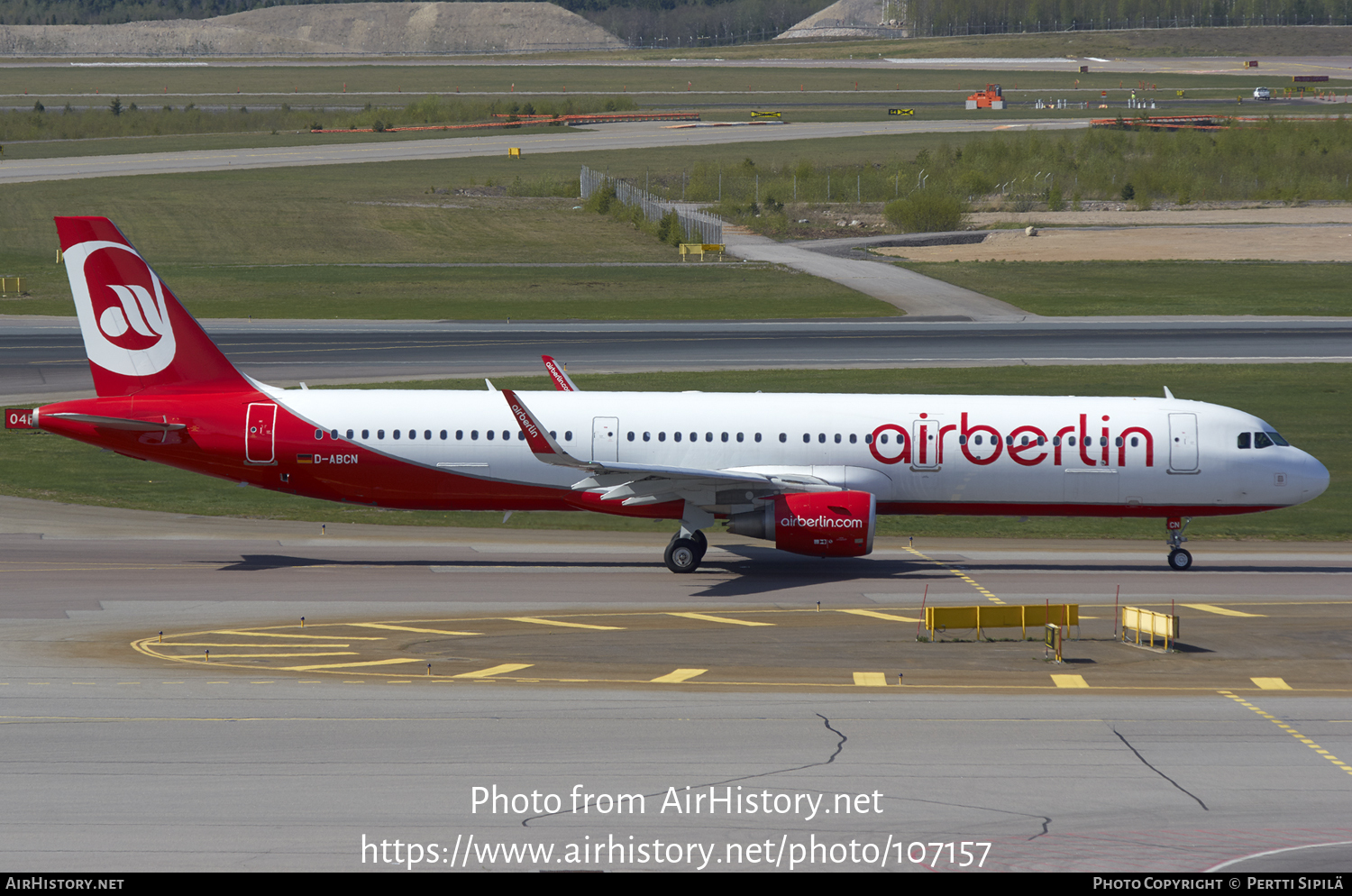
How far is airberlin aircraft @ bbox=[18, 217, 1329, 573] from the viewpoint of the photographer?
3519 centimetres

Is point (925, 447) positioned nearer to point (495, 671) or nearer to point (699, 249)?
point (495, 671)

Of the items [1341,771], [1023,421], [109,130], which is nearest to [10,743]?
[1341,771]

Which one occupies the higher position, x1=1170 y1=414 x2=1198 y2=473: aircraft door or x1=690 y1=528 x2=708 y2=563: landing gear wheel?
x1=1170 y1=414 x2=1198 y2=473: aircraft door

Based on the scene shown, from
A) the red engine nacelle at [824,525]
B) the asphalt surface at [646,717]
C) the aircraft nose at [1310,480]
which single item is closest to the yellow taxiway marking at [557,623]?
the asphalt surface at [646,717]

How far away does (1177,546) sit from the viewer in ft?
117

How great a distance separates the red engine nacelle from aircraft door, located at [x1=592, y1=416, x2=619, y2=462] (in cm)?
456

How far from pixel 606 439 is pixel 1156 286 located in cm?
6156

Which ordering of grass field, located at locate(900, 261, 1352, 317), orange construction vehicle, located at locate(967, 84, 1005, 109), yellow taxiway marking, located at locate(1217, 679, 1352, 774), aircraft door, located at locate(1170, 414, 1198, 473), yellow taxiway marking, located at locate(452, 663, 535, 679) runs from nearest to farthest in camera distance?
yellow taxiway marking, located at locate(1217, 679, 1352, 774) → yellow taxiway marking, located at locate(452, 663, 535, 679) → aircraft door, located at locate(1170, 414, 1198, 473) → grass field, located at locate(900, 261, 1352, 317) → orange construction vehicle, located at locate(967, 84, 1005, 109)

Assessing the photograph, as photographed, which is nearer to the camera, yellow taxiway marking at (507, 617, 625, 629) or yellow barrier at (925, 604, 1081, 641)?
yellow barrier at (925, 604, 1081, 641)

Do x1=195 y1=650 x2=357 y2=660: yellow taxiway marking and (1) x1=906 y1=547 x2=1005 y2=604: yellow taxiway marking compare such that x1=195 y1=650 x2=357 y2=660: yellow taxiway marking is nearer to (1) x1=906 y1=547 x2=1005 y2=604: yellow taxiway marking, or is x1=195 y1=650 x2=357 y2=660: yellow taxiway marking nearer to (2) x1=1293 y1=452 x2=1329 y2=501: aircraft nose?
(1) x1=906 y1=547 x2=1005 y2=604: yellow taxiway marking

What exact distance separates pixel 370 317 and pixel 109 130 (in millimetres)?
96760

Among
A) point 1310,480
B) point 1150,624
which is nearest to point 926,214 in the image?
point 1310,480

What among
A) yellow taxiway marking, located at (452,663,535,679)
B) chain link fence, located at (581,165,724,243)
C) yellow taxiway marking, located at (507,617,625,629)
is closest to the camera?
yellow taxiway marking, located at (452,663,535,679)

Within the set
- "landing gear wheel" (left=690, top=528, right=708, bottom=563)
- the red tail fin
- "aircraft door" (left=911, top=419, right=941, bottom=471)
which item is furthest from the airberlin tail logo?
"aircraft door" (left=911, top=419, right=941, bottom=471)
